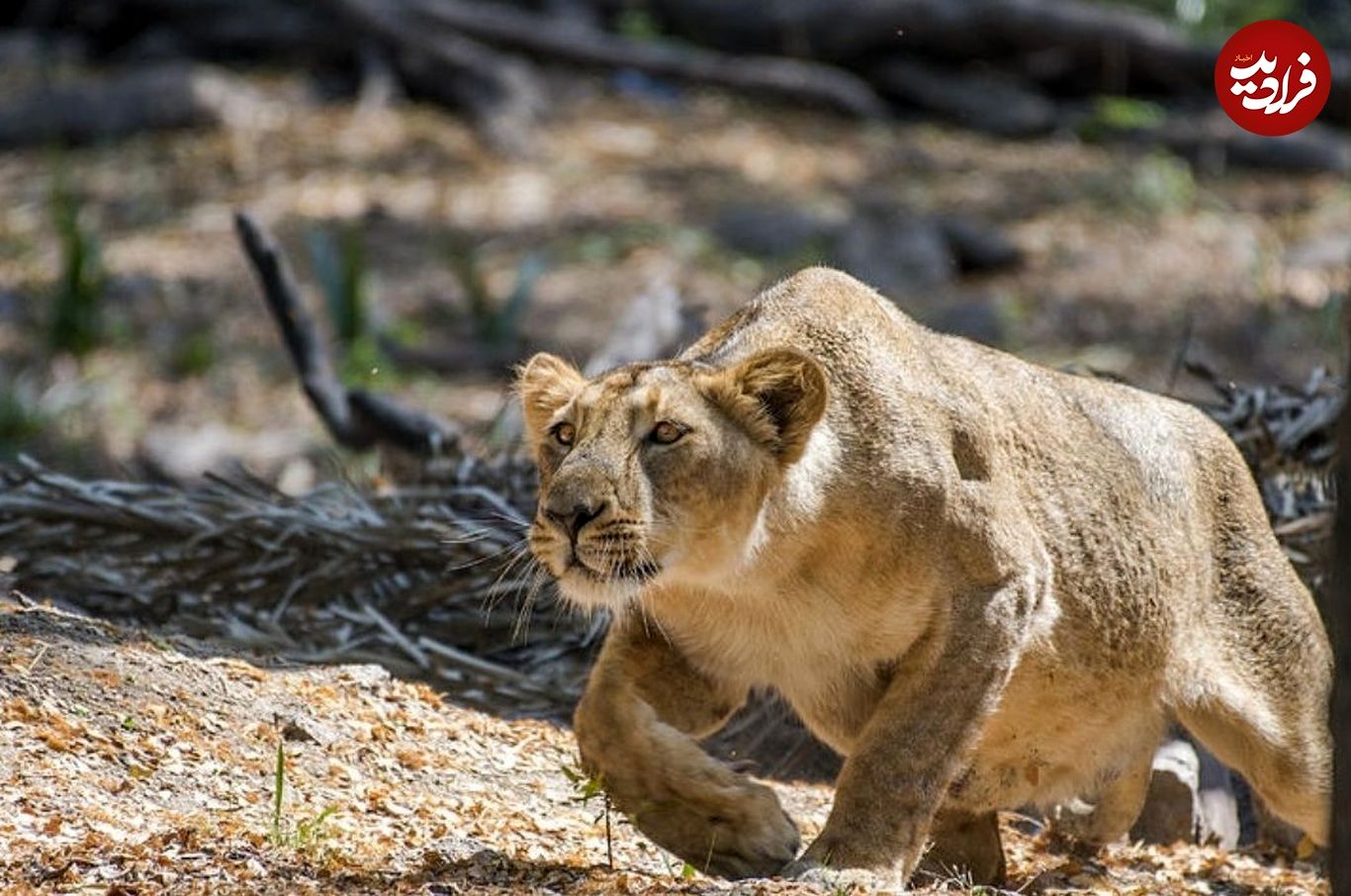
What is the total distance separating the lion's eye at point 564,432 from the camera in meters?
4.87

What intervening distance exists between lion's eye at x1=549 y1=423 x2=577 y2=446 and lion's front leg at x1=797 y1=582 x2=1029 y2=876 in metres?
1.01

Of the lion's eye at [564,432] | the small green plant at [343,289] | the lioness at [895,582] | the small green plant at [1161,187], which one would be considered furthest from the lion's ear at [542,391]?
the small green plant at [1161,187]

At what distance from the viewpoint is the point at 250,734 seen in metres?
5.51

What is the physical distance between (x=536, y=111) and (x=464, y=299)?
107 inches

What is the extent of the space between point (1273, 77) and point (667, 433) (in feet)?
31.4

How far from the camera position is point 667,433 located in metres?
4.79

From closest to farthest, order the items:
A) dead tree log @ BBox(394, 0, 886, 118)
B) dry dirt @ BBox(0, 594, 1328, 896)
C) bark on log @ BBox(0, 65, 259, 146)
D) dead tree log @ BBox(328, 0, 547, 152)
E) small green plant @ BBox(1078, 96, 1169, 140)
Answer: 1. dry dirt @ BBox(0, 594, 1328, 896)
2. bark on log @ BBox(0, 65, 259, 146)
3. dead tree log @ BBox(328, 0, 547, 152)
4. small green plant @ BBox(1078, 96, 1169, 140)
5. dead tree log @ BBox(394, 0, 886, 118)

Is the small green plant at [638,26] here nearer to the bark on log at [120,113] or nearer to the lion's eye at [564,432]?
the bark on log at [120,113]

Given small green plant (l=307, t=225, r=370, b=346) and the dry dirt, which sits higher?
the dry dirt

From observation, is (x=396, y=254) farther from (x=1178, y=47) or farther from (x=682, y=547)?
(x=682, y=547)

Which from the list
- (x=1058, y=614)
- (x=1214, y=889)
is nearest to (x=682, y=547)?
(x=1058, y=614)

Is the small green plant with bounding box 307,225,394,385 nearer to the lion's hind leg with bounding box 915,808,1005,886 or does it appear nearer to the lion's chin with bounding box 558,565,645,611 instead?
the lion's hind leg with bounding box 915,808,1005,886

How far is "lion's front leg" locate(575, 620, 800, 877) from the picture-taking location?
191 inches

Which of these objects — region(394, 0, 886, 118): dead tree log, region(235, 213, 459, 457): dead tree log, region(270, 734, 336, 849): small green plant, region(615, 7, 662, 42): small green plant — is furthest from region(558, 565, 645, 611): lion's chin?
region(615, 7, 662, 42): small green plant
